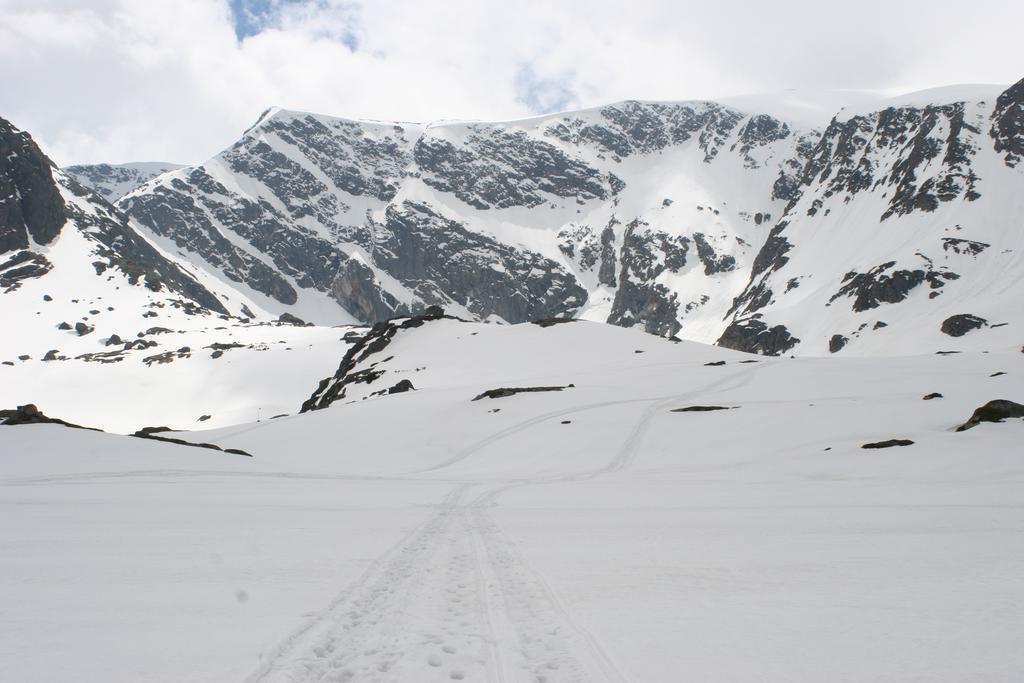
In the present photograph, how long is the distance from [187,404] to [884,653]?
106m

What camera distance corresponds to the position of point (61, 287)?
15762 centimetres

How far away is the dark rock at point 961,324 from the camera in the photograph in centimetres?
10844

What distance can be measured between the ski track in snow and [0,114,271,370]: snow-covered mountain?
5077 inches

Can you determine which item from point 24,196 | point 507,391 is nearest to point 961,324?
point 507,391

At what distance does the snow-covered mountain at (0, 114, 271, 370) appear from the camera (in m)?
133

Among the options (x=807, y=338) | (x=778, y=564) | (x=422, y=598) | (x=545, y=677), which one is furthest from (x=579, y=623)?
(x=807, y=338)

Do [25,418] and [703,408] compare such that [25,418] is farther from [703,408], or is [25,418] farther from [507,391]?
[703,408]

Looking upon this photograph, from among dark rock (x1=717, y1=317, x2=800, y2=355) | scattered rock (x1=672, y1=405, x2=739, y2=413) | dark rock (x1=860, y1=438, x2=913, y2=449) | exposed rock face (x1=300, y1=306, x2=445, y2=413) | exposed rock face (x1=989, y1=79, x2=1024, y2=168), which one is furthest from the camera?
exposed rock face (x1=989, y1=79, x2=1024, y2=168)

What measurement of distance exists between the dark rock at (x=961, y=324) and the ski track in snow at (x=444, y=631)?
130310mm

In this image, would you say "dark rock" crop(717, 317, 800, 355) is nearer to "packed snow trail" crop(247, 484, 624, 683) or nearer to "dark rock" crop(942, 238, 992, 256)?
"dark rock" crop(942, 238, 992, 256)

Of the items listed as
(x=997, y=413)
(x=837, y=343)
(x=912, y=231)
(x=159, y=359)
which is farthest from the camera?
(x=912, y=231)

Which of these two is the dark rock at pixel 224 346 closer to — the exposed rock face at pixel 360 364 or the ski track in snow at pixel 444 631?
the exposed rock face at pixel 360 364

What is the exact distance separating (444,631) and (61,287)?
193160mm

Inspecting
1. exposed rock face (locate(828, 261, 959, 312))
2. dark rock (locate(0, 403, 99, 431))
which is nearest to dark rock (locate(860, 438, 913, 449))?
dark rock (locate(0, 403, 99, 431))
